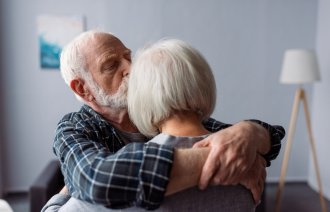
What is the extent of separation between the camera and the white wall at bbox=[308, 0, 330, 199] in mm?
3660

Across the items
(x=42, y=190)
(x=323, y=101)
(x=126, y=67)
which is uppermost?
(x=126, y=67)

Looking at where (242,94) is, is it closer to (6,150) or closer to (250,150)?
(6,150)

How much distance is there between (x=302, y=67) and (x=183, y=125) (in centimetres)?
275

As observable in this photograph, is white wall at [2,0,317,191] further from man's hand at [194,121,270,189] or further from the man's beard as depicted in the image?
man's hand at [194,121,270,189]

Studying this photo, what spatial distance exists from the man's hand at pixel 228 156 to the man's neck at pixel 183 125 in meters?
0.05

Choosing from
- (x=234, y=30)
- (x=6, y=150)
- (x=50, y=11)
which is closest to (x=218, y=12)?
(x=234, y=30)

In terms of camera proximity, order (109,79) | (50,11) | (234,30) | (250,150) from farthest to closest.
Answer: (234,30), (50,11), (109,79), (250,150)

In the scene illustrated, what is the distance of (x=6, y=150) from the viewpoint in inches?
144

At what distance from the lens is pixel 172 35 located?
145 inches

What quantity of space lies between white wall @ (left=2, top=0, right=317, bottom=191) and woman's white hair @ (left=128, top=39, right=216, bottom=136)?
9.61 ft

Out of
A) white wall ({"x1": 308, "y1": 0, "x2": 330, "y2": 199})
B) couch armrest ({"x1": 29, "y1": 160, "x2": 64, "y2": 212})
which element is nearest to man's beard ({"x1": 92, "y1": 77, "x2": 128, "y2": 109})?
couch armrest ({"x1": 29, "y1": 160, "x2": 64, "y2": 212})

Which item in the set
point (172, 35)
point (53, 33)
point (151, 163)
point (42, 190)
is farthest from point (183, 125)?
point (53, 33)

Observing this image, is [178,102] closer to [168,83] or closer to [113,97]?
[168,83]

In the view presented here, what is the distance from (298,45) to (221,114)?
4.06ft
